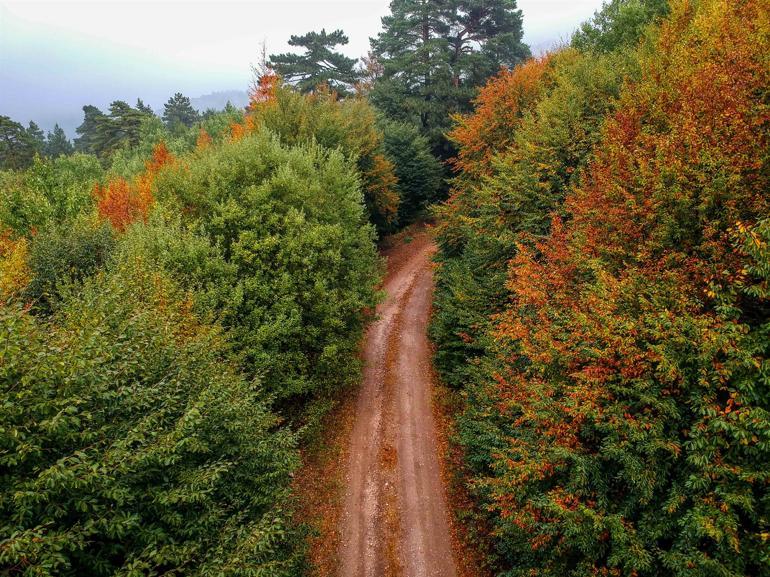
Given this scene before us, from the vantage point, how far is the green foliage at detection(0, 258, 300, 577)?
6.91 metres

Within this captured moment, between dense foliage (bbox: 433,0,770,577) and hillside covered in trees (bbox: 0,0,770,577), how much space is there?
0.28 feet

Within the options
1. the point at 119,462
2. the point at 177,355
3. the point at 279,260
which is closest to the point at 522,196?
A: the point at 279,260

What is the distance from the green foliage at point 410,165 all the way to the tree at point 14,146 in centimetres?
6048

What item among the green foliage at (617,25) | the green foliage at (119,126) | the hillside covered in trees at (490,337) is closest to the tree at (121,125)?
the green foliage at (119,126)

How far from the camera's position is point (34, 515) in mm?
7168

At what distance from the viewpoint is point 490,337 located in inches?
768

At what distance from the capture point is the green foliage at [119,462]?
6.91 meters

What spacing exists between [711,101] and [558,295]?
8158mm

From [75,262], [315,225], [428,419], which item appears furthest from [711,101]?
[75,262]

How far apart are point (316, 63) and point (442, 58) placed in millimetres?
19233

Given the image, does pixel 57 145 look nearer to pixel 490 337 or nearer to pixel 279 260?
pixel 279 260

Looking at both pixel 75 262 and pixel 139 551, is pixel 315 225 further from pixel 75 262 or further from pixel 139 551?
pixel 139 551

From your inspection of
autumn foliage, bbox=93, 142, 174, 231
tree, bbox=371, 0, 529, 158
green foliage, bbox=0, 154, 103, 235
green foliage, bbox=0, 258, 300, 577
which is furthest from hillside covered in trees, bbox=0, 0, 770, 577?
tree, bbox=371, 0, 529, 158

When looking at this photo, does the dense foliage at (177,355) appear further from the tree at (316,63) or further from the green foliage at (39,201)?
the tree at (316,63)
